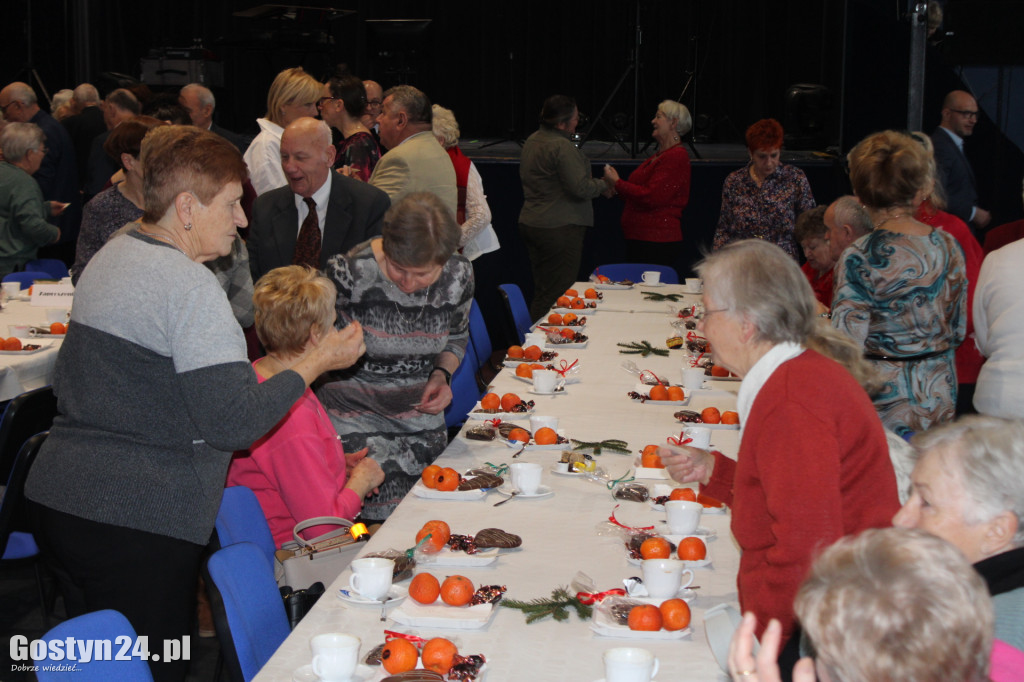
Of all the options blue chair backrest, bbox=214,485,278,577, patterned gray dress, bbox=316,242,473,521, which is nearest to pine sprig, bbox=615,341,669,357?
patterned gray dress, bbox=316,242,473,521

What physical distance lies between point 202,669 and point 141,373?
1669 mm

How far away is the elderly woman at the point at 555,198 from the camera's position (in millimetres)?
6566

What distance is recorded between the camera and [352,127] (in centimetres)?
534

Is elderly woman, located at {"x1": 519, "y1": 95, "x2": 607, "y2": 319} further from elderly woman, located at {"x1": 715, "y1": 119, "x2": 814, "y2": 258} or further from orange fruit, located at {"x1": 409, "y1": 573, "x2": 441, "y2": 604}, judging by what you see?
orange fruit, located at {"x1": 409, "y1": 573, "x2": 441, "y2": 604}

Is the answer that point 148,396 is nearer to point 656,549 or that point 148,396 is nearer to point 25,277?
point 656,549

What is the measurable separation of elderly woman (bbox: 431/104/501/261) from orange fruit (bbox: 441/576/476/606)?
4299 millimetres

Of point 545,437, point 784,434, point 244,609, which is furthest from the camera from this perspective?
point 545,437

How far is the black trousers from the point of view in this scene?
2.03 m

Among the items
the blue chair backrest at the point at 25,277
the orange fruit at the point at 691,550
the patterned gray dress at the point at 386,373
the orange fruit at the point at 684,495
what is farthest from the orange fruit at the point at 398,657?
the blue chair backrest at the point at 25,277

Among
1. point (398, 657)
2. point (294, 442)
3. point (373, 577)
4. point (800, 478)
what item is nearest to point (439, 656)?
point (398, 657)

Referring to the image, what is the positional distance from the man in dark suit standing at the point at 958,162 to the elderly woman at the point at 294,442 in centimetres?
454

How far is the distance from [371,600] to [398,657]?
0.91ft

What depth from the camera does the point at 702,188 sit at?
8492 millimetres

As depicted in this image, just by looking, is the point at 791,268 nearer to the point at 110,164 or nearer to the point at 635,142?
the point at 110,164
